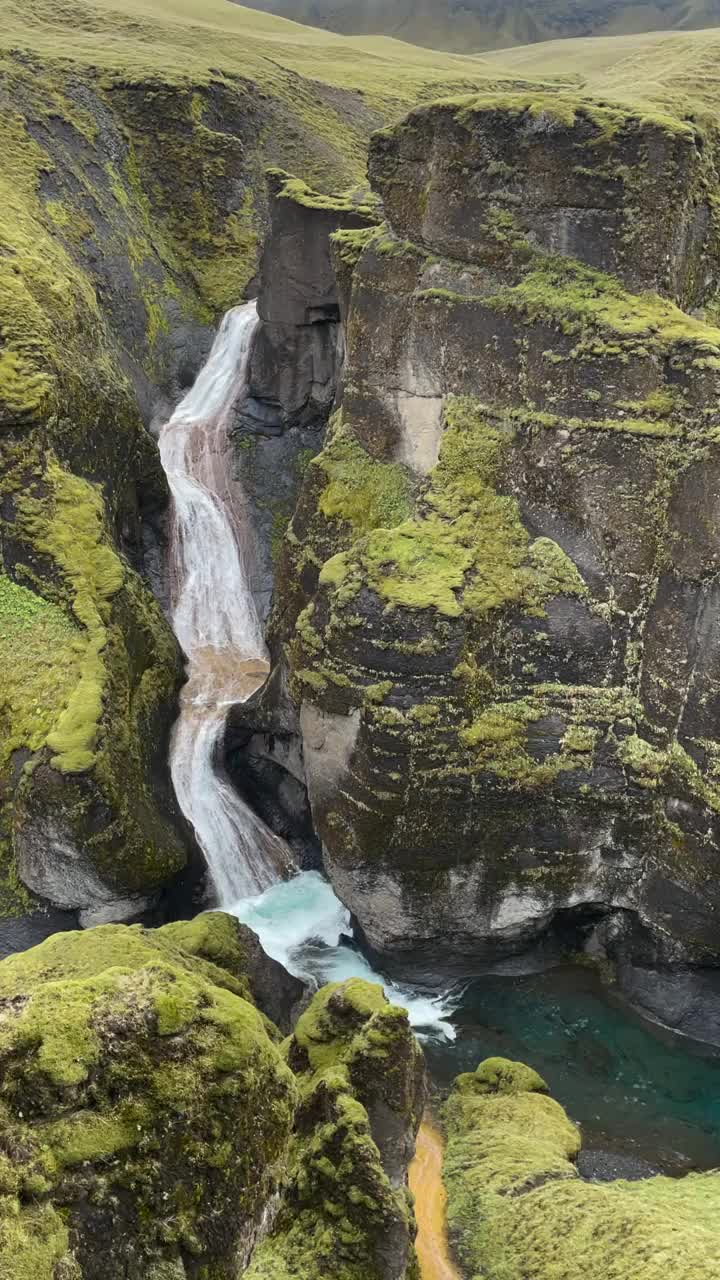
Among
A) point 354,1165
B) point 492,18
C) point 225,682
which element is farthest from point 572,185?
point 492,18

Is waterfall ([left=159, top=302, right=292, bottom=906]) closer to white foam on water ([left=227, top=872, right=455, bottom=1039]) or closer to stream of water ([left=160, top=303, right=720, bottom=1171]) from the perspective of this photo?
stream of water ([left=160, top=303, right=720, bottom=1171])

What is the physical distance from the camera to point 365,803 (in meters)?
16.6

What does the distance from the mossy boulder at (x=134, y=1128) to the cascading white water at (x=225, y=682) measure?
1061 centimetres

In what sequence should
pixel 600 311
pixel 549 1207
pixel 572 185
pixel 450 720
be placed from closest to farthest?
1. pixel 549 1207
2. pixel 600 311
3. pixel 572 185
4. pixel 450 720

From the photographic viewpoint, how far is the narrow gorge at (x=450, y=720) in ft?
38.9

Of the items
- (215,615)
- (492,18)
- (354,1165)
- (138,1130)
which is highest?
(492,18)

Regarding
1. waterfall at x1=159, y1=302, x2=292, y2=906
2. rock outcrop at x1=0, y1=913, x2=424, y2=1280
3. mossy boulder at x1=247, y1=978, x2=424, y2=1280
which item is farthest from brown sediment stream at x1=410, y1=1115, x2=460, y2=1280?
waterfall at x1=159, y1=302, x2=292, y2=906

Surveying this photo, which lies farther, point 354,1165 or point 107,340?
point 107,340

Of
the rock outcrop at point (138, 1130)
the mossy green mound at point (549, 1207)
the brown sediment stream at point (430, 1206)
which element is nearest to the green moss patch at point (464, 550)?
the mossy green mound at point (549, 1207)

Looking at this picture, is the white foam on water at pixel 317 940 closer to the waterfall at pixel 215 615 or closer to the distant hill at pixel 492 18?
the waterfall at pixel 215 615

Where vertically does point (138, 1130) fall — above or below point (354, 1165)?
above

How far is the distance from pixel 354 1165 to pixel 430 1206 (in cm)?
372

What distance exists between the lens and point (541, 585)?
53.5 feet

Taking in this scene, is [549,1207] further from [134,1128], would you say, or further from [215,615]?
[215,615]
